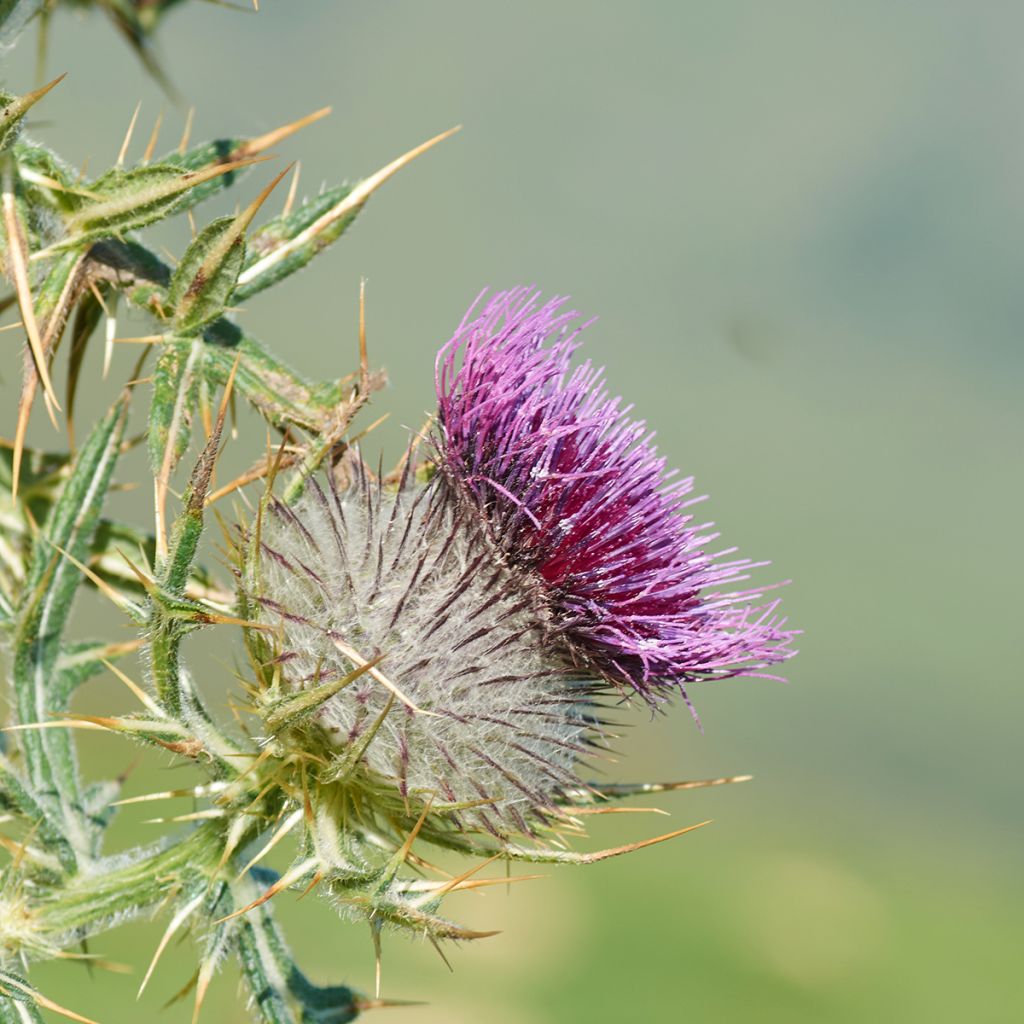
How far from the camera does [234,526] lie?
82.5 inches

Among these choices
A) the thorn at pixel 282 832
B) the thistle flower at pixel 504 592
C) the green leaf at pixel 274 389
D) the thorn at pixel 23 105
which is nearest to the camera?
the thorn at pixel 23 105

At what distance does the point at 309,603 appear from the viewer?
6.63 ft

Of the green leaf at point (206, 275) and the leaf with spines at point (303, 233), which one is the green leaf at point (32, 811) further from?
the leaf with spines at point (303, 233)

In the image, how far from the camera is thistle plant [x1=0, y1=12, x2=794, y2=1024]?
1845mm

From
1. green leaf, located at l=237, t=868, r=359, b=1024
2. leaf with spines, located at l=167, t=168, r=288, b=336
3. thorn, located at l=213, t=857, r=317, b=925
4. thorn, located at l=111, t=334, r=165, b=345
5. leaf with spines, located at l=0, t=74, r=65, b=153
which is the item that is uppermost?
leaf with spines, located at l=0, t=74, r=65, b=153

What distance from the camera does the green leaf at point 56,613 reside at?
216 cm

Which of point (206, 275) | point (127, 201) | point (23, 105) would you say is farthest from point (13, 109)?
point (206, 275)

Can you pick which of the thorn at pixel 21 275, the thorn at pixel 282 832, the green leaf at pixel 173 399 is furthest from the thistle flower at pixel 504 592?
the thorn at pixel 21 275

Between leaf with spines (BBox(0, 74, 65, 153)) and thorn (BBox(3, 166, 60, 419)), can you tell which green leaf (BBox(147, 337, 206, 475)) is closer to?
thorn (BBox(3, 166, 60, 419))

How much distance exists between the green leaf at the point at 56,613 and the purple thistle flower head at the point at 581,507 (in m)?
0.70

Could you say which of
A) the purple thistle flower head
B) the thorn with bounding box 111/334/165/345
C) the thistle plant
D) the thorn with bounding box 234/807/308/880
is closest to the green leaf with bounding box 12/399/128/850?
the thistle plant

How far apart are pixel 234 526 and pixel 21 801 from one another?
25.0 inches

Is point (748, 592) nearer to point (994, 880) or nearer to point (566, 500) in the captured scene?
point (566, 500)

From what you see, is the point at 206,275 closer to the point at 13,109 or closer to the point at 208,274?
the point at 208,274
